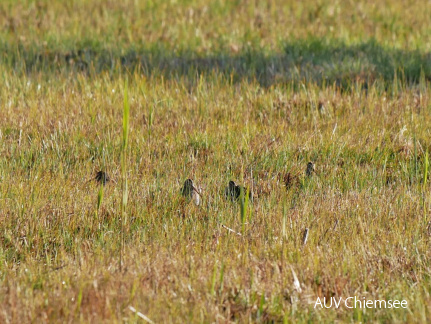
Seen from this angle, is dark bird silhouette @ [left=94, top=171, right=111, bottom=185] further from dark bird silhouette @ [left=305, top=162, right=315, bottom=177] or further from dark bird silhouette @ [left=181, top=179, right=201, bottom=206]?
dark bird silhouette @ [left=305, top=162, right=315, bottom=177]

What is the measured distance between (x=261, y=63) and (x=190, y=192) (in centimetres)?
319

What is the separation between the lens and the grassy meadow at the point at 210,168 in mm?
2947

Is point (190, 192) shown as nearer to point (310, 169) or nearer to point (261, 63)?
point (310, 169)

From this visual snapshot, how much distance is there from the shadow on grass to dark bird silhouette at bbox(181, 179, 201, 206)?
2.24 m

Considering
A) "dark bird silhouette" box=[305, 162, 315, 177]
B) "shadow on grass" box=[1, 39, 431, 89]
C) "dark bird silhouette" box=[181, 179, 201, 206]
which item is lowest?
"dark bird silhouette" box=[305, 162, 315, 177]

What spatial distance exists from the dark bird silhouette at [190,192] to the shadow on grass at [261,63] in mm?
2241

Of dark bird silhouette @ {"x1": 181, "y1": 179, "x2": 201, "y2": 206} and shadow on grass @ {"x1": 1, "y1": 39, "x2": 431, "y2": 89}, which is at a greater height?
shadow on grass @ {"x1": 1, "y1": 39, "x2": 431, "y2": 89}

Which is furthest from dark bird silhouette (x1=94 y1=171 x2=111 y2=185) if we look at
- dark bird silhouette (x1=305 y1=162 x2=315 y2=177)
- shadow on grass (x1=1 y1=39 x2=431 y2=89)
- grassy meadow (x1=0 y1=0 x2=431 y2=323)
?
shadow on grass (x1=1 y1=39 x2=431 y2=89)

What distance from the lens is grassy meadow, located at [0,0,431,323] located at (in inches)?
116

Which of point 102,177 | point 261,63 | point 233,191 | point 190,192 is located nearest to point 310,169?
point 233,191

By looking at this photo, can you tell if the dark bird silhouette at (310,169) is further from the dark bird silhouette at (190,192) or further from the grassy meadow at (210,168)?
the dark bird silhouette at (190,192)

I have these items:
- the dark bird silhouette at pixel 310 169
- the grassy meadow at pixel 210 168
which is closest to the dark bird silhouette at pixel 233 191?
the grassy meadow at pixel 210 168

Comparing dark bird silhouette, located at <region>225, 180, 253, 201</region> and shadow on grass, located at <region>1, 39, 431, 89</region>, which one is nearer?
dark bird silhouette, located at <region>225, 180, 253, 201</region>

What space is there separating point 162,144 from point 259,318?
7.25 feet
